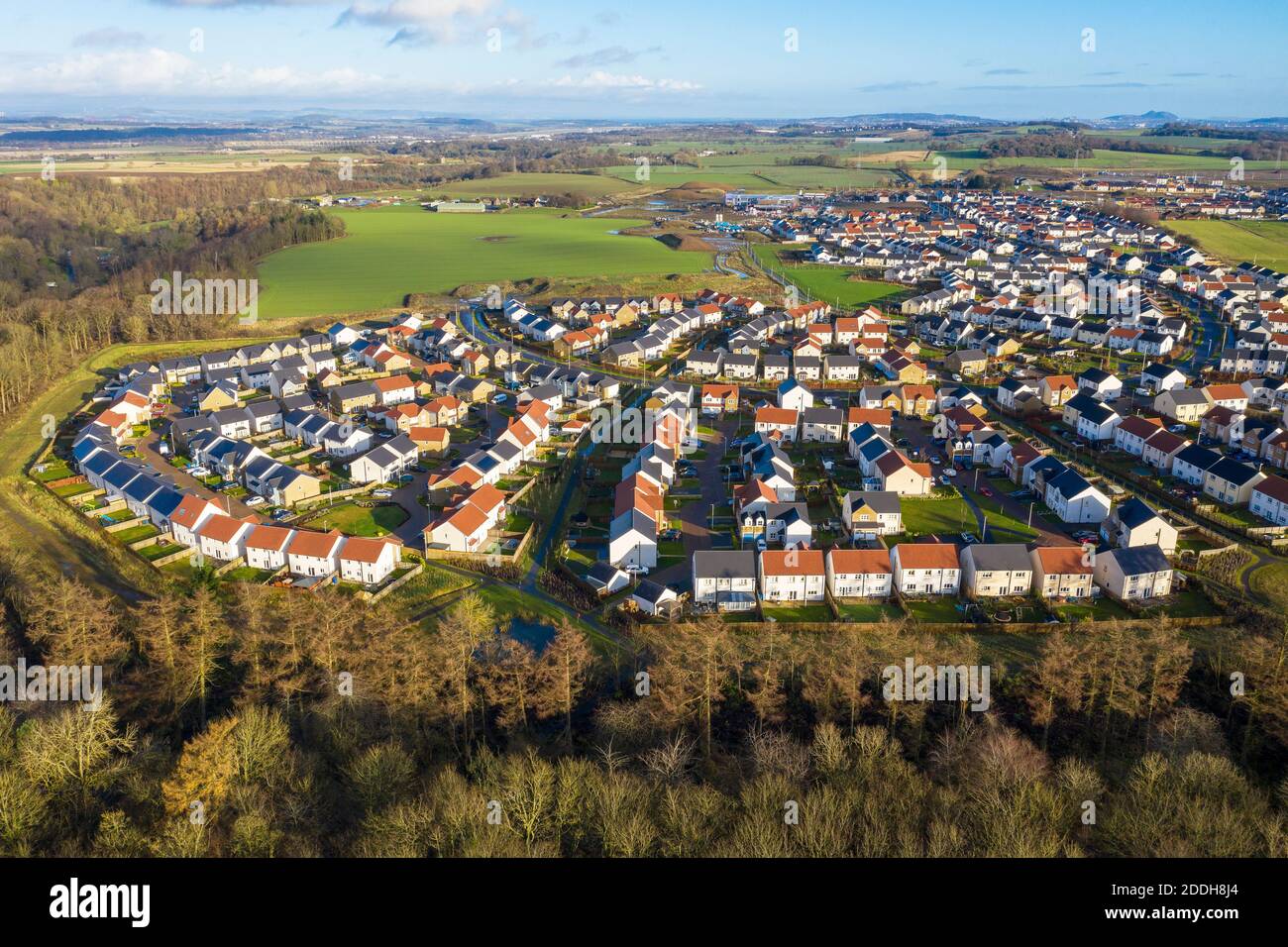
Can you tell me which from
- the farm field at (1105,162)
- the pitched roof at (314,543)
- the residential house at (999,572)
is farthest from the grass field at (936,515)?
the farm field at (1105,162)

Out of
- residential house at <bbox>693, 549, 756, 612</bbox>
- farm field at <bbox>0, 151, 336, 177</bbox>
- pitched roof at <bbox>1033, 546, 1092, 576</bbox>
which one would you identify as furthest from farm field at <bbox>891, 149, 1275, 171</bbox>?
residential house at <bbox>693, 549, 756, 612</bbox>

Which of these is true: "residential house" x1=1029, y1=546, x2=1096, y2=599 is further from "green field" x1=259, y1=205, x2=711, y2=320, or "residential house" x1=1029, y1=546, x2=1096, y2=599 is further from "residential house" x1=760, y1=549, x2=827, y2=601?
"green field" x1=259, y1=205, x2=711, y2=320

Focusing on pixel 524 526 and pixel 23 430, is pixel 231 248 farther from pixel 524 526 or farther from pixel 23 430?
pixel 524 526

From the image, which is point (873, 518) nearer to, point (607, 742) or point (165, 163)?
point (607, 742)

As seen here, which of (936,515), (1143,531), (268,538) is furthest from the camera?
(936,515)

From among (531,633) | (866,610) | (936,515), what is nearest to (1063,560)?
(936,515)
